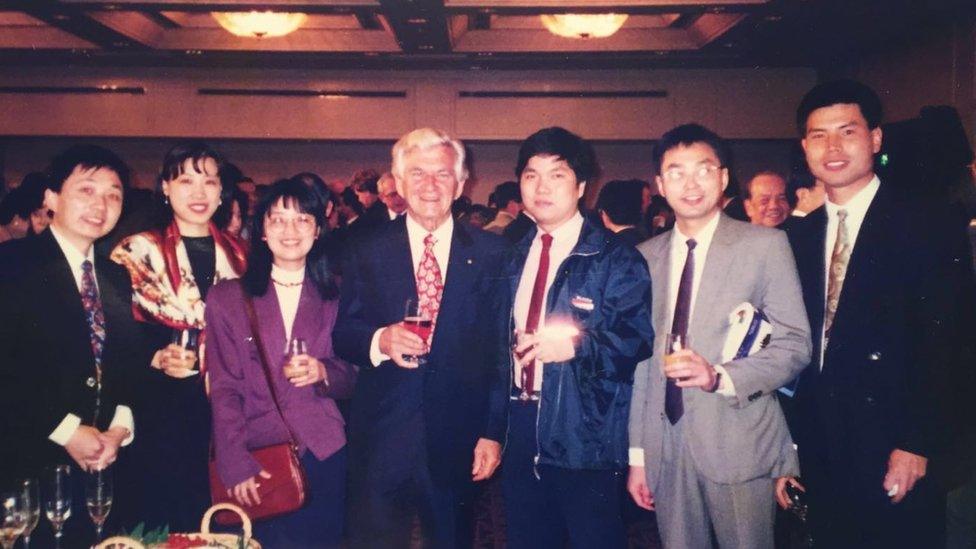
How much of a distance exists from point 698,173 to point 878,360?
2.55 feet

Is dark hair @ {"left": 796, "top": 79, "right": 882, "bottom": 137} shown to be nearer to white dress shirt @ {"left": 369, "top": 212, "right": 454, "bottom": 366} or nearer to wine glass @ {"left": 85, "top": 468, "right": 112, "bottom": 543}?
white dress shirt @ {"left": 369, "top": 212, "right": 454, "bottom": 366}

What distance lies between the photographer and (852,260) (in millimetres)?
2154

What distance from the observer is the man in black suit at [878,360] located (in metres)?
2.01

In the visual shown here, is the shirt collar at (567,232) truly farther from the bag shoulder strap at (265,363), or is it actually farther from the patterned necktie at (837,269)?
the bag shoulder strap at (265,363)

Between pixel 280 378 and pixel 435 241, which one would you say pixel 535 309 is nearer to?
pixel 435 241

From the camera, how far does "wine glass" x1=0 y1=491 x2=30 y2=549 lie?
1.75 meters

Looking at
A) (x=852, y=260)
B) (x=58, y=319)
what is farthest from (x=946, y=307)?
(x=58, y=319)

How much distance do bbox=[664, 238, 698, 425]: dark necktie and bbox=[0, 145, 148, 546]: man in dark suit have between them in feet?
6.04

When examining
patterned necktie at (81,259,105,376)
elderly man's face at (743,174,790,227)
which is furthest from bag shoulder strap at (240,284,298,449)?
elderly man's face at (743,174,790,227)

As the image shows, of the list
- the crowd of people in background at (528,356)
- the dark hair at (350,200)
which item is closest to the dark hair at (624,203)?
the crowd of people in background at (528,356)

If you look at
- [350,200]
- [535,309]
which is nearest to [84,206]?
[535,309]

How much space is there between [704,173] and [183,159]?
1.95 m

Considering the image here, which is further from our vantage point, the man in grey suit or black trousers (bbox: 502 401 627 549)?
black trousers (bbox: 502 401 627 549)

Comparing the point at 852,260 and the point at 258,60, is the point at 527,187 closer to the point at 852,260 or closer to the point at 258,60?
the point at 852,260
